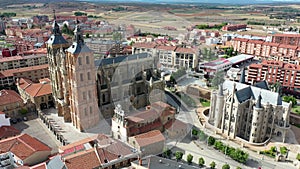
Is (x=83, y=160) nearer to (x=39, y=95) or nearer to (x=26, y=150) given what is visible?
(x=26, y=150)

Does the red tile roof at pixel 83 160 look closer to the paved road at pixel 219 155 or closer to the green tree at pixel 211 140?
A: the paved road at pixel 219 155

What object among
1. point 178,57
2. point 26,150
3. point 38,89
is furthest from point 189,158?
point 178,57

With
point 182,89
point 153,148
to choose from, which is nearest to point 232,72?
point 182,89

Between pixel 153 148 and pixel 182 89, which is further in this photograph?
pixel 182 89

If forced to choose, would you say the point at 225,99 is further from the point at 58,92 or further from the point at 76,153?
the point at 58,92

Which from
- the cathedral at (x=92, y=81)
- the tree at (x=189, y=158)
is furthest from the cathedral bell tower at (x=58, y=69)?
the tree at (x=189, y=158)
